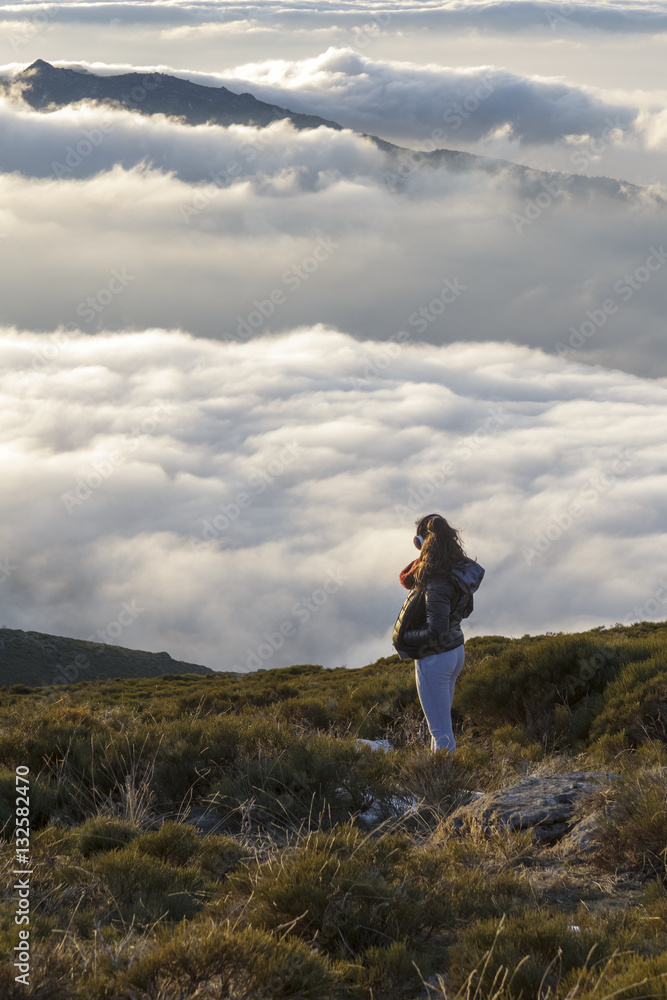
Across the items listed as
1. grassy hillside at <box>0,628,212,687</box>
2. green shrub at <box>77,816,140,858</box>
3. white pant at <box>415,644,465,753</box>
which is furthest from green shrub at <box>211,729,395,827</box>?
grassy hillside at <box>0,628,212,687</box>

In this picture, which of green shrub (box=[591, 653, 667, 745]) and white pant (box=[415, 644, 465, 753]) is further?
green shrub (box=[591, 653, 667, 745])

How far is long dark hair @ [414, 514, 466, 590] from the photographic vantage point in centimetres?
634

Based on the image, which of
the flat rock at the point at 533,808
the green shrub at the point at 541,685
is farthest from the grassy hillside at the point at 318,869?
the green shrub at the point at 541,685

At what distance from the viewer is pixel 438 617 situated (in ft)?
20.5

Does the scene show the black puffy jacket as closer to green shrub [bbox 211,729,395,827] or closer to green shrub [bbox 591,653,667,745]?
green shrub [bbox 211,729,395,827]

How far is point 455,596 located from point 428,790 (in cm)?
174

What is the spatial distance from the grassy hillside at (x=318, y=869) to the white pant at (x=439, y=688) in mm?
424

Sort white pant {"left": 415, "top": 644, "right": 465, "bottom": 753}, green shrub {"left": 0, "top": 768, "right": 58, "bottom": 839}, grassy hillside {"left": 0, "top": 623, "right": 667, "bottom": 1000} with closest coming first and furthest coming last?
grassy hillside {"left": 0, "top": 623, "right": 667, "bottom": 1000}, green shrub {"left": 0, "top": 768, "right": 58, "bottom": 839}, white pant {"left": 415, "top": 644, "right": 465, "bottom": 753}

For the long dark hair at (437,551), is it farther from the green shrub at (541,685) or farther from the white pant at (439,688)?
the green shrub at (541,685)

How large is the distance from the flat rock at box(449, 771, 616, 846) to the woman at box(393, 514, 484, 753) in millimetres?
1483

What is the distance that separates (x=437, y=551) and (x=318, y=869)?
3.39 meters

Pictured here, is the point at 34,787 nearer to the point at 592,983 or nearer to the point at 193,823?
the point at 193,823

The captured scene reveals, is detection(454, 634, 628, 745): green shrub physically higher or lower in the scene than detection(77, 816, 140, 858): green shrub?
higher

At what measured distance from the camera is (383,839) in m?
3.99
